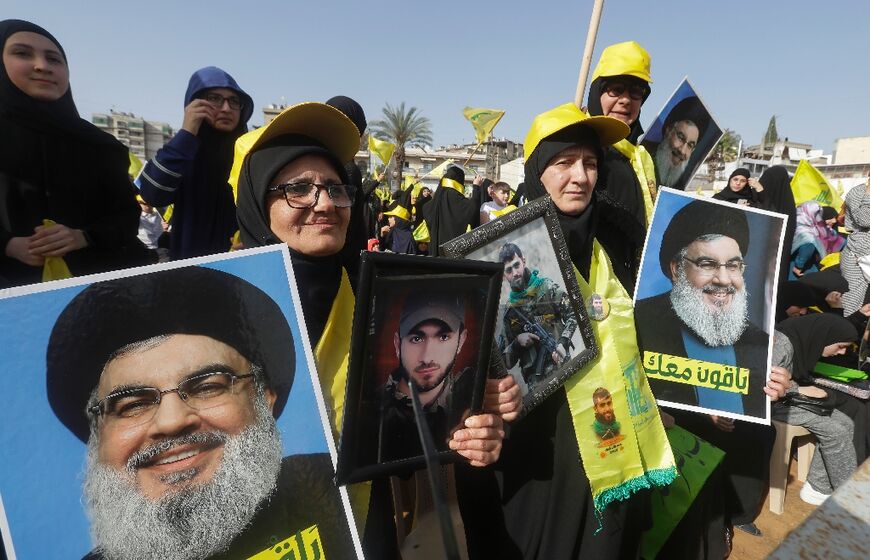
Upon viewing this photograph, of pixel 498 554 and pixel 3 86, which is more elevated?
pixel 3 86

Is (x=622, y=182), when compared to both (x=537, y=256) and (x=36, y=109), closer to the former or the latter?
(x=537, y=256)

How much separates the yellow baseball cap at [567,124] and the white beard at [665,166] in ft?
3.87

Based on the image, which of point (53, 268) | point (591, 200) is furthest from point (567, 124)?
point (53, 268)

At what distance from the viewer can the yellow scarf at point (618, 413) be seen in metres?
1.71

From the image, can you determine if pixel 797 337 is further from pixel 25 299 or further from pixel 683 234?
pixel 25 299

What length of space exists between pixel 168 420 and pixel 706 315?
1919mm

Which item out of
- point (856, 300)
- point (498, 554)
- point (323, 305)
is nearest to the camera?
point (323, 305)

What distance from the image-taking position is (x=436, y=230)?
6.31 metres

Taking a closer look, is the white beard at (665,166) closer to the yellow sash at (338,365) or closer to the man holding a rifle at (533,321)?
the man holding a rifle at (533,321)

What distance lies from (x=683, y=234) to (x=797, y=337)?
258 centimetres

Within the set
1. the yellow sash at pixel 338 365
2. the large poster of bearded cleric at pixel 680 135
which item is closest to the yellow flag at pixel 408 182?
the large poster of bearded cleric at pixel 680 135

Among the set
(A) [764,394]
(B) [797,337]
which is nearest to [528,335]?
(A) [764,394]

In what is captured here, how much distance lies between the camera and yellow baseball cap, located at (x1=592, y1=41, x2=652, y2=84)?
107 inches

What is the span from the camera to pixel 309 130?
1.47 m
